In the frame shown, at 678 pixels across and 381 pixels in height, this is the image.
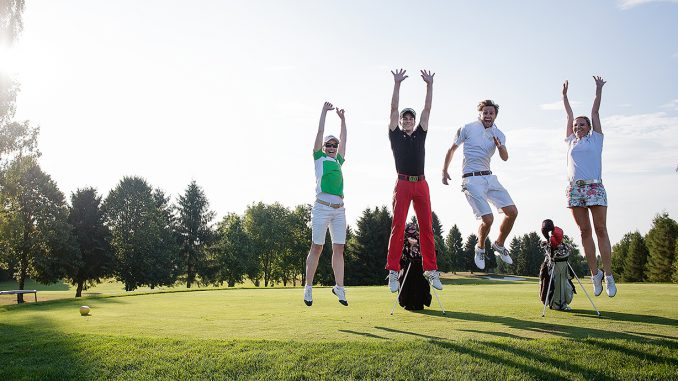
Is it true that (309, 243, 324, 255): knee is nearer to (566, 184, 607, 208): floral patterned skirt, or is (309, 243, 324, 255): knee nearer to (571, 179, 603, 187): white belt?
(566, 184, 607, 208): floral patterned skirt

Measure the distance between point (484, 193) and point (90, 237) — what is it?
166 ft

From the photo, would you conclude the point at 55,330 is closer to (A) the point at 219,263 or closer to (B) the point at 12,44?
(B) the point at 12,44

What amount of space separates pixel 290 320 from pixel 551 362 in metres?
5.56

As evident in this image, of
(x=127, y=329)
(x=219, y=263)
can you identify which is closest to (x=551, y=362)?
(x=127, y=329)

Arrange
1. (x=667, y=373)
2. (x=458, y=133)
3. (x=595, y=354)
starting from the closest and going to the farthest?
(x=667, y=373) < (x=595, y=354) < (x=458, y=133)

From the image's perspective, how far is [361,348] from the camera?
7965mm

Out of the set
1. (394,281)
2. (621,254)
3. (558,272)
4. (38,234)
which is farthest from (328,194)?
(621,254)

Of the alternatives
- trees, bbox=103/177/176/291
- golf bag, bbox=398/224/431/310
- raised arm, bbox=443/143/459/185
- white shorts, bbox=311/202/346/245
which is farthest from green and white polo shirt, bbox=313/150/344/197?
trees, bbox=103/177/176/291

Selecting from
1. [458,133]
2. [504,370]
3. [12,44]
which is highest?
[12,44]

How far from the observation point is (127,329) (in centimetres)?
1054

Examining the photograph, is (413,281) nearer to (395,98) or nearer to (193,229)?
(395,98)

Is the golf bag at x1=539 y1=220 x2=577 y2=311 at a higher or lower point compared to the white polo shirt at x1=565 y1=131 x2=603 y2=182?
lower

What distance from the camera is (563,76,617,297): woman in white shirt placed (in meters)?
8.77

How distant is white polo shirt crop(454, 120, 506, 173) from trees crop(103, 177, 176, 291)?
5318cm
